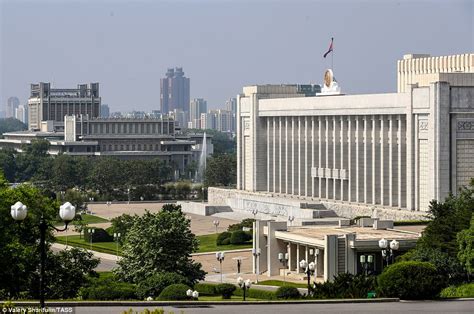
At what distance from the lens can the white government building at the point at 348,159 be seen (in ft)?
206

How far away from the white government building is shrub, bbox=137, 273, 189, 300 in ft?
34.5

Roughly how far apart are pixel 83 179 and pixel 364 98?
5693cm

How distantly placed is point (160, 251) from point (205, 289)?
8.49 ft

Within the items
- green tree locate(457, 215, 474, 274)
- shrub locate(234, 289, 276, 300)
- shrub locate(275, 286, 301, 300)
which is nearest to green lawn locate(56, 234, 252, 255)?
shrub locate(234, 289, 276, 300)

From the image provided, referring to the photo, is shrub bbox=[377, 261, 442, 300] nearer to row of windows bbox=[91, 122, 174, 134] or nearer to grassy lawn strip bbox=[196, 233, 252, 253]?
grassy lawn strip bbox=[196, 233, 252, 253]

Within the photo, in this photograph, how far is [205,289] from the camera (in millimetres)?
51719

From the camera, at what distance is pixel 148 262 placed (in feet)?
174

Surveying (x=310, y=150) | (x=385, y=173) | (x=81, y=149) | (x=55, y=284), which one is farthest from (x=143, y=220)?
(x=81, y=149)

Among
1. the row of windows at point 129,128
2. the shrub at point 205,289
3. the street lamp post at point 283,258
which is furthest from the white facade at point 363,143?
the row of windows at point 129,128

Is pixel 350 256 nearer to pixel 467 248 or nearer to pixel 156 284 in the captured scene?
pixel 467 248

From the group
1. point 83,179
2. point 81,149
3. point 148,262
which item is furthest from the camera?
point 81,149

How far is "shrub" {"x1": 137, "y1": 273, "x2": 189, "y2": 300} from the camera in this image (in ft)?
148

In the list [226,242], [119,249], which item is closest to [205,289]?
[119,249]

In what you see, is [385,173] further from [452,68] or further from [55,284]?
[55,284]
